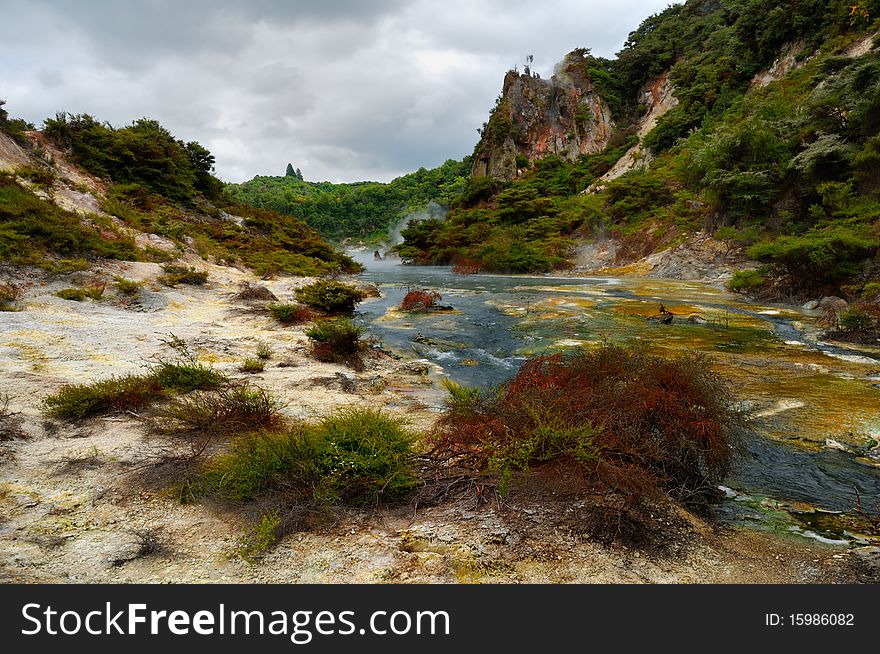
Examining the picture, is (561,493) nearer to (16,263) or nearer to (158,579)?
(158,579)

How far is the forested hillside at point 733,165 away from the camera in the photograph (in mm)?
17156

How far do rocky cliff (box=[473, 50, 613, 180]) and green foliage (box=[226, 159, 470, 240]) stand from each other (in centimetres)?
2278

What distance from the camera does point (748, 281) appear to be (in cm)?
1702

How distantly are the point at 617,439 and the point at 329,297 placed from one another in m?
12.2

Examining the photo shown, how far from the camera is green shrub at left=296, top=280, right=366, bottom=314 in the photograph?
14633 mm

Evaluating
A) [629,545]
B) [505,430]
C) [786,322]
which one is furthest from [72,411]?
[786,322]

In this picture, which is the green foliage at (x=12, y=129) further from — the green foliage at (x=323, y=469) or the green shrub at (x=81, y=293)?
the green foliage at (x=323, y=469)

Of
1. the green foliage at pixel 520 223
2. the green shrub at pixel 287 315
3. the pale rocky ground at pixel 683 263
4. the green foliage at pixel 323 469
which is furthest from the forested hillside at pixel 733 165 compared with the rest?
the green shrub at pixel 287 315

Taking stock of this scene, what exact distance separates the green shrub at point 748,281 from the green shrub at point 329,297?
14.6m

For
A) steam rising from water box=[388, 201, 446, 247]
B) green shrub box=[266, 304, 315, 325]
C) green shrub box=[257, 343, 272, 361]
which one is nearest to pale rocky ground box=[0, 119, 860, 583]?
green shrub box=[257, 343, 272, 361]

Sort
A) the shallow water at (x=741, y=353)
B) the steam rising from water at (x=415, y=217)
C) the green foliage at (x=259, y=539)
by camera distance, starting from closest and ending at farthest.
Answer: the green foliage at (x=259, y=539)
the shallow water at (x=741, y=353)
the steam rising from water at (x=415, y=217)

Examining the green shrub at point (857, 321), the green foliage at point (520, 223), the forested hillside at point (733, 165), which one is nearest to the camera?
the green shrub at point (857, 321)

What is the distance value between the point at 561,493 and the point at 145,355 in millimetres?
7479

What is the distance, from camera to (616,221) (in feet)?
119
